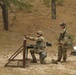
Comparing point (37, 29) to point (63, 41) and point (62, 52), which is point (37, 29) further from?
point (63, 41)

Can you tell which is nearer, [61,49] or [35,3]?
[61,49]

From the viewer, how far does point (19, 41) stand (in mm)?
19906

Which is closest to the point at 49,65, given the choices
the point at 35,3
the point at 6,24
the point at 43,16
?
the point at 6,24

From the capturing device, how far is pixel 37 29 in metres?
22.4

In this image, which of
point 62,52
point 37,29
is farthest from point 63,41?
point 37,29

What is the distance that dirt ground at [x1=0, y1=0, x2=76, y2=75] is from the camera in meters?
12.3

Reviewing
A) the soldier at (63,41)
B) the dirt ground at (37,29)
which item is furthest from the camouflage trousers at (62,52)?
the dirt ground at (37,29)

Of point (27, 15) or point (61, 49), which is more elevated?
point (27, 15)

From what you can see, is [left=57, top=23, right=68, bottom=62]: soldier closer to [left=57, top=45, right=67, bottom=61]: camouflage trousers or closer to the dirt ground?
[left=57, top=45, right=67, bottom=61]: camouflage trousers

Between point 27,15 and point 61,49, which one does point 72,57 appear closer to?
point 61,49

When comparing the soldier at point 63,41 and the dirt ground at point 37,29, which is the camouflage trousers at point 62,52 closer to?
the soldier at point 63,41

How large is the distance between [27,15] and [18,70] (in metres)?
12.9

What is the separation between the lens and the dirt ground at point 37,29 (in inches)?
486

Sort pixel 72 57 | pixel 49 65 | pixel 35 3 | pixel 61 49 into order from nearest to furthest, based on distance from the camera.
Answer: pixel 49 65, pixel 61 49, pixel 72 57, pixel 35 3
